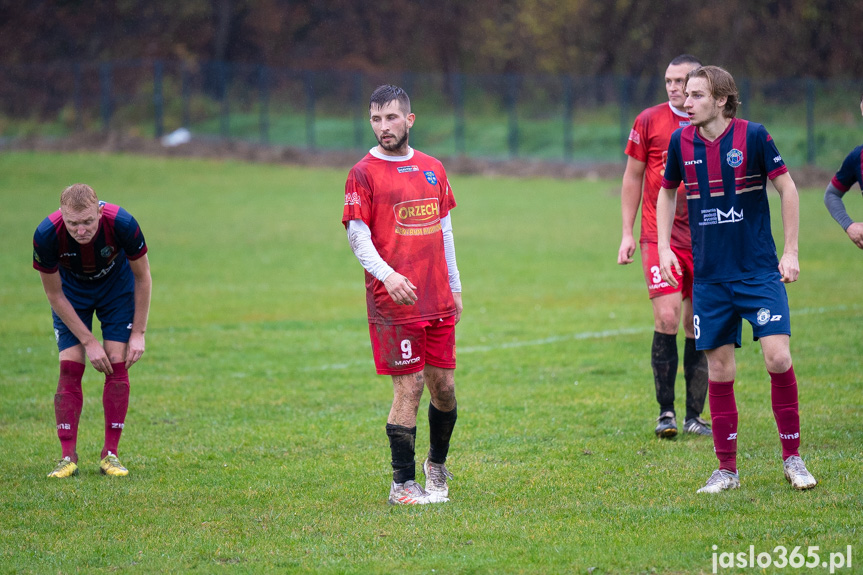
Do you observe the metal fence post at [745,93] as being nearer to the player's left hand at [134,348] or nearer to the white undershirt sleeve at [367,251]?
the player's left hand at [134,348]

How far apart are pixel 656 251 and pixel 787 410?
75.9 inches

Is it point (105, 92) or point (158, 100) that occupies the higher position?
point (105, 92)

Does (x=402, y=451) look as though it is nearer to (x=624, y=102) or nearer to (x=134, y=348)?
(x=134, y=348)

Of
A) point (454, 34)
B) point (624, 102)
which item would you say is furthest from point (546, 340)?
point (454, 34)

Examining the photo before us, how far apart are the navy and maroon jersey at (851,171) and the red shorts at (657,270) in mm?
1170

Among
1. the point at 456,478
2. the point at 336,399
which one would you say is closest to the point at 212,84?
the point at 336,399

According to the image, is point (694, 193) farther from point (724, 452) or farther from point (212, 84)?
point (212, 84)

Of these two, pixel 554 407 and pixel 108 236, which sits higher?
pixel 108 236

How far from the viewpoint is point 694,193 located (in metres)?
5.66

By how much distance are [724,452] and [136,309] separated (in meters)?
3.93

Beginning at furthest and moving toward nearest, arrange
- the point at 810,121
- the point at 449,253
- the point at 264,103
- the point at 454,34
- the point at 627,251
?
the point at 454,34 → the point at 264,103 → the point at 810,121 → the point at 627,251 → the point at 449,253

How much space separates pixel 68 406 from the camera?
6617mm

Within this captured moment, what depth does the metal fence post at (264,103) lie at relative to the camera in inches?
1556

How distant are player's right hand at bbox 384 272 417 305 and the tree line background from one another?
41.8 meters
